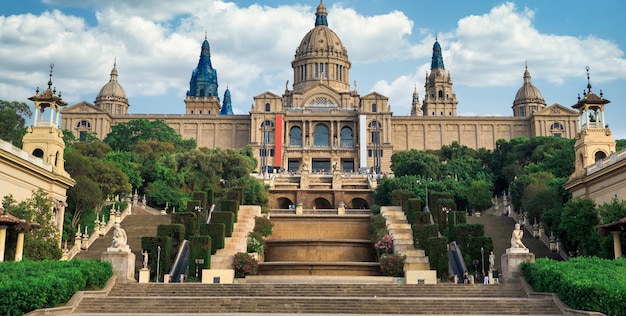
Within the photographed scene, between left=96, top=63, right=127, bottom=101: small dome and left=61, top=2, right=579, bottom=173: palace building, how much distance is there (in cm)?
17

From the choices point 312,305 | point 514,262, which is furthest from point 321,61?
point 312,305

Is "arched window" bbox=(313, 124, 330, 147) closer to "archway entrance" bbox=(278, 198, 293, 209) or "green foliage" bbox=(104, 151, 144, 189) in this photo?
"archway entrance" bbox=(278, 198, 293, 209)

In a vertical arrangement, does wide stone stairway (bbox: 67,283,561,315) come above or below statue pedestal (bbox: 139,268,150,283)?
below

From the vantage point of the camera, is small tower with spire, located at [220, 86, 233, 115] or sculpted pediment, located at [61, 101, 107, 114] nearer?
sculpted pediment, located at [61, 101, 107, 114]

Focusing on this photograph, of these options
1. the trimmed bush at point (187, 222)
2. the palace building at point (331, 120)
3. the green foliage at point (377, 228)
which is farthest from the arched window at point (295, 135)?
the trimmed bush at point (187, 222)

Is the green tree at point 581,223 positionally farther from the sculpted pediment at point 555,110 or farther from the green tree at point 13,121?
the sculpted pediment at point 555,110

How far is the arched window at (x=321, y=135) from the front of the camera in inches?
4301

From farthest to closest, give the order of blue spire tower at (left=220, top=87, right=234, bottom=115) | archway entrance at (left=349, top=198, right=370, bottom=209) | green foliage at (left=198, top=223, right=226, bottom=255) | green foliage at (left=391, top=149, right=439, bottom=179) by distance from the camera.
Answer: blue spire tower at (left=220, top=87, right=234, bottom=115) < green foliage at (left=391, top=149, right=439, bottom=179) < archway entrance at (left=349, top=198, right=370, bottom=209) < green foliage at (left=198, top=223, right=226, bottom=255)

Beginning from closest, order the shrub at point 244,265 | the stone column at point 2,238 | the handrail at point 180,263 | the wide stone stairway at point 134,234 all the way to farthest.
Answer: the stone column at point 2,238
the handrail at point 180,263
the shrub at point 244,265
the wide stone stairway at point 134,234

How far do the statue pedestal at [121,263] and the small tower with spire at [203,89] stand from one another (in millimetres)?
100826

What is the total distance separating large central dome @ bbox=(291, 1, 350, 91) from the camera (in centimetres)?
12269

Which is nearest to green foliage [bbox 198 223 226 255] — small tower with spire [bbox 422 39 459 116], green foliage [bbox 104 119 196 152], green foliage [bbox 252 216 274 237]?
green foliage [bbox 252 216 274 237]

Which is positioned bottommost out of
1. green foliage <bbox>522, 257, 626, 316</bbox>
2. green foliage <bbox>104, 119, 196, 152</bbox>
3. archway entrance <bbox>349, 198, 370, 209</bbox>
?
green foliage <bbox>522, 257, 626, 316</bbox>

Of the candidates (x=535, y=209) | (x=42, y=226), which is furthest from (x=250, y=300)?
(x=535, y=209)
